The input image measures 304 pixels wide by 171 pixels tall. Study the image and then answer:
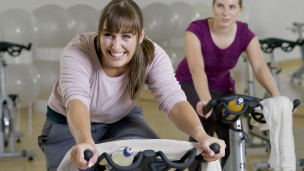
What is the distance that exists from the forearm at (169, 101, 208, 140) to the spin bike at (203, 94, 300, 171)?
0.41m

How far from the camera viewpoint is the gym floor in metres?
4.98

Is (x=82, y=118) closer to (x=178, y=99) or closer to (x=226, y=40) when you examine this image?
(x=178, y=99)

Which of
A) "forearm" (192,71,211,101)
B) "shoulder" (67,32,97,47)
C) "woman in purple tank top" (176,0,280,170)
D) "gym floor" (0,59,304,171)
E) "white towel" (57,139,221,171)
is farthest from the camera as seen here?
"gym floor" (0,59,304,171)

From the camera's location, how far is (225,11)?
11.1 feet

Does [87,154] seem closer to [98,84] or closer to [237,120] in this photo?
[98,84]

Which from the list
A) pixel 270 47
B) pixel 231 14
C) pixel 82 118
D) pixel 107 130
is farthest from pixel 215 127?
pixel 270 47

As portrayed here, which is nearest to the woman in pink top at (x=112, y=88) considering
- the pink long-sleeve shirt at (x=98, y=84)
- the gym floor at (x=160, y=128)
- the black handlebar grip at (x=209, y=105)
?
the pink long-sleeve shirt at (x=98, y=84)

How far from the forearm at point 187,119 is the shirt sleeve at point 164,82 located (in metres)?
0.03

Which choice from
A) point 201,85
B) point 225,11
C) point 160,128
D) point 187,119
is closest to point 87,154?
point 187,119

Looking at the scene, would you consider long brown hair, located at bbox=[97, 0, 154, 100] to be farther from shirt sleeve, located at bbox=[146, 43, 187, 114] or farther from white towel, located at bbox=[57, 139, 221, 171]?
white towel, located at bbox=[57, 139, 221, 171]

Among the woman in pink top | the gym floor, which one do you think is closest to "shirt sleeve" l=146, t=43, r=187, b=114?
the woman in pink top

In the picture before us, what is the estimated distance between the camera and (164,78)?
2.43 meters

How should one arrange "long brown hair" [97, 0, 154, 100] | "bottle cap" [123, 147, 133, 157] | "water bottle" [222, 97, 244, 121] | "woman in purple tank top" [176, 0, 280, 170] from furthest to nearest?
1. "woman in purple tank top" [176, 0, 280, 170]
2. "water bottle" [222, 97, 244, 121]
3. "long brown hair" [97, 0, 154, 100]
4. "bottle cap" [123, 147, 133, 157]

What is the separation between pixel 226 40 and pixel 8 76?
257 centimetres
